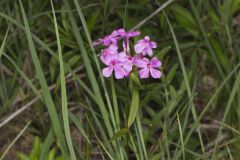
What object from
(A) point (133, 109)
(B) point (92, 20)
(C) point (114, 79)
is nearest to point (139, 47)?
(A) point (133, 109)

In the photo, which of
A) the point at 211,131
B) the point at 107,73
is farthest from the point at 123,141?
the point at 211,131

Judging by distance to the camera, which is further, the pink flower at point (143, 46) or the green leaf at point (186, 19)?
the green leaf at point (186, 19)

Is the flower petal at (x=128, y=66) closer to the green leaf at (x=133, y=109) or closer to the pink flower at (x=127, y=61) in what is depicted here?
the pink flower at (x=127, y=61)

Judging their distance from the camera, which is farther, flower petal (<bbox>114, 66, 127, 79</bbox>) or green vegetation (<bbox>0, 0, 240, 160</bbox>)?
green vegetation (<bbox>0, 0, 240, 160</bbox>)

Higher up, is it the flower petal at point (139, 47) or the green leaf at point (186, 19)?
the flower petal at point (139, 47)

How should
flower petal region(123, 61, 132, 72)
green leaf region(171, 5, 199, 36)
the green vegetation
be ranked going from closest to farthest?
flower petal region(123, 61, 132, 72)
the green vegetation
green leaf region(171, 5, 199, 36)

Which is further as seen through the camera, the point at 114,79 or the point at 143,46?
the point at 114,79

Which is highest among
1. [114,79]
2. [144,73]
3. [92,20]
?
[92,20]

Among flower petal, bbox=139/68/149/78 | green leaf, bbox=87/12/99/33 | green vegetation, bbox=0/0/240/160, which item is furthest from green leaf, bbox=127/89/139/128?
green leaf, bbox=87/12/99/33

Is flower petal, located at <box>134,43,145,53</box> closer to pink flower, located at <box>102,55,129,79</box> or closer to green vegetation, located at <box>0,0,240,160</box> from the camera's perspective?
pink flower, located at <box>102,55,129,79</box>

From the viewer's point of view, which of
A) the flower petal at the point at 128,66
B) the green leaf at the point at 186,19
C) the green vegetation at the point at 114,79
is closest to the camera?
the flower petal at the point at 128,66

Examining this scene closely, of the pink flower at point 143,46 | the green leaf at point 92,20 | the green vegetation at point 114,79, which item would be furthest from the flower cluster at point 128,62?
the green leaf at point 92,20

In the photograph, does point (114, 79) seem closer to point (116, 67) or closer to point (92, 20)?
point (92, 20)

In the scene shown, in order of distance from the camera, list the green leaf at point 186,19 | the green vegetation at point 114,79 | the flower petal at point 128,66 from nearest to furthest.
Answer: the flower petal at point 128,66 → the green vegetation at point 114,79 → the green leaf at point 186,19
